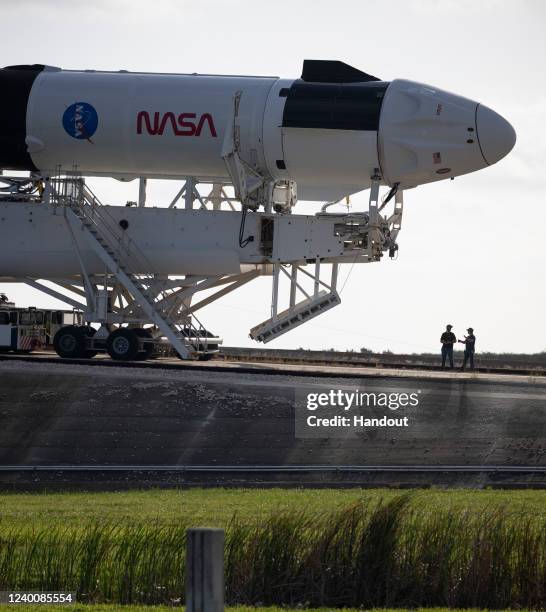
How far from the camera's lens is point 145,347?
35.0m

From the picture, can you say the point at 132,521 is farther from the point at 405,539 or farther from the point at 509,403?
the point at 509,403

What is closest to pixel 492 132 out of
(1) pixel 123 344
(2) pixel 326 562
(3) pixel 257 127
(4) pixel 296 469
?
(3) pixel 257 127

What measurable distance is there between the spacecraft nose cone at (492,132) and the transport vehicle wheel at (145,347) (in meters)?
9.85

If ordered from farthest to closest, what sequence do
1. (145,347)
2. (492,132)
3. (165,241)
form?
1. (145,347)
2. (165,241)
3. (492,132)

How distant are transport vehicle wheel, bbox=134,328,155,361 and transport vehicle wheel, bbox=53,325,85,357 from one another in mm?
1614

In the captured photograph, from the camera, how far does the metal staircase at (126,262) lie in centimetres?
3422

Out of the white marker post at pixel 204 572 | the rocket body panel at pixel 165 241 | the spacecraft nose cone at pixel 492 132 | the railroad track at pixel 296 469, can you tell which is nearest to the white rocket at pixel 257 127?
the spacecraft nose cone at pixel 492 132

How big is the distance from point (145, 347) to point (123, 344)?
0.95 metres

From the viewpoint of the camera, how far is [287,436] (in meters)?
25.9

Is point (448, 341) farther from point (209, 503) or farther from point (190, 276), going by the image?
point (209, 503)

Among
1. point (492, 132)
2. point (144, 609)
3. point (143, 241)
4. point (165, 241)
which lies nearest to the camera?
point (144, 609)

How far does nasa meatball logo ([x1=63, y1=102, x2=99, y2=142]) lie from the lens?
34281mm

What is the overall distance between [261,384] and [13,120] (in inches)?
433

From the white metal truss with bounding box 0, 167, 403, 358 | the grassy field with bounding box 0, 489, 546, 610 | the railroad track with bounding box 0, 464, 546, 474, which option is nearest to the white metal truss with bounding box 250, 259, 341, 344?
the white metal truss with bounding box 0, 167, 403, 358
